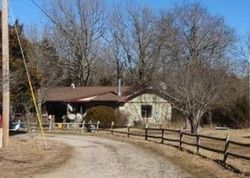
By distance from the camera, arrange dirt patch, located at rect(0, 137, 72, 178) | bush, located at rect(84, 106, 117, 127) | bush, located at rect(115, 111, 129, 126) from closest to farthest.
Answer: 1. dirt patch, located at rect(0, 137, 72, 178)
2. bush, located at rect(84, 106, 117, 127)
3. bush, located at rect(115, 111, 129, 126)

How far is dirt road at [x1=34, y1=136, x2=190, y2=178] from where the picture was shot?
60.7ft

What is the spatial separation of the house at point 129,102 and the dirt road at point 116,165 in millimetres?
33719

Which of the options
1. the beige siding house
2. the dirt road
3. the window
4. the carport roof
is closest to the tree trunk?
the dirt road

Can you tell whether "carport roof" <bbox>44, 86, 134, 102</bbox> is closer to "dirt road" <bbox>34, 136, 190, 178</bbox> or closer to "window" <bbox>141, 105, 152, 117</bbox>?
"window" <bbox>141, 105, 152, 117</bbox>

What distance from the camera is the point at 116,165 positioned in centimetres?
2130

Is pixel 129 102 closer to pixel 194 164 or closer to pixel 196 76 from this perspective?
pixel 196 76

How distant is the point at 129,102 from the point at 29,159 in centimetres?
3975

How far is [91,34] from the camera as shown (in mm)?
83875

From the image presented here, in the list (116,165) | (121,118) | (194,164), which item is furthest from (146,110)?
(116,165)

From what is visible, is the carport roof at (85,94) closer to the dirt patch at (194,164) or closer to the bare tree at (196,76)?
the bare tree at (196,76)

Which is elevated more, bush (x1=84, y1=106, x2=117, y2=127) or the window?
the window

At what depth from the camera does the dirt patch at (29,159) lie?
19938 mm

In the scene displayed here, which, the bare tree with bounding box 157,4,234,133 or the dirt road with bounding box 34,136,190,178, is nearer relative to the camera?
the dirt road with bounding box 34,136,190,178

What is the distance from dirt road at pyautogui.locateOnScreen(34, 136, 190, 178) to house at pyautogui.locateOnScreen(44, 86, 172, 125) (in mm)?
33719
